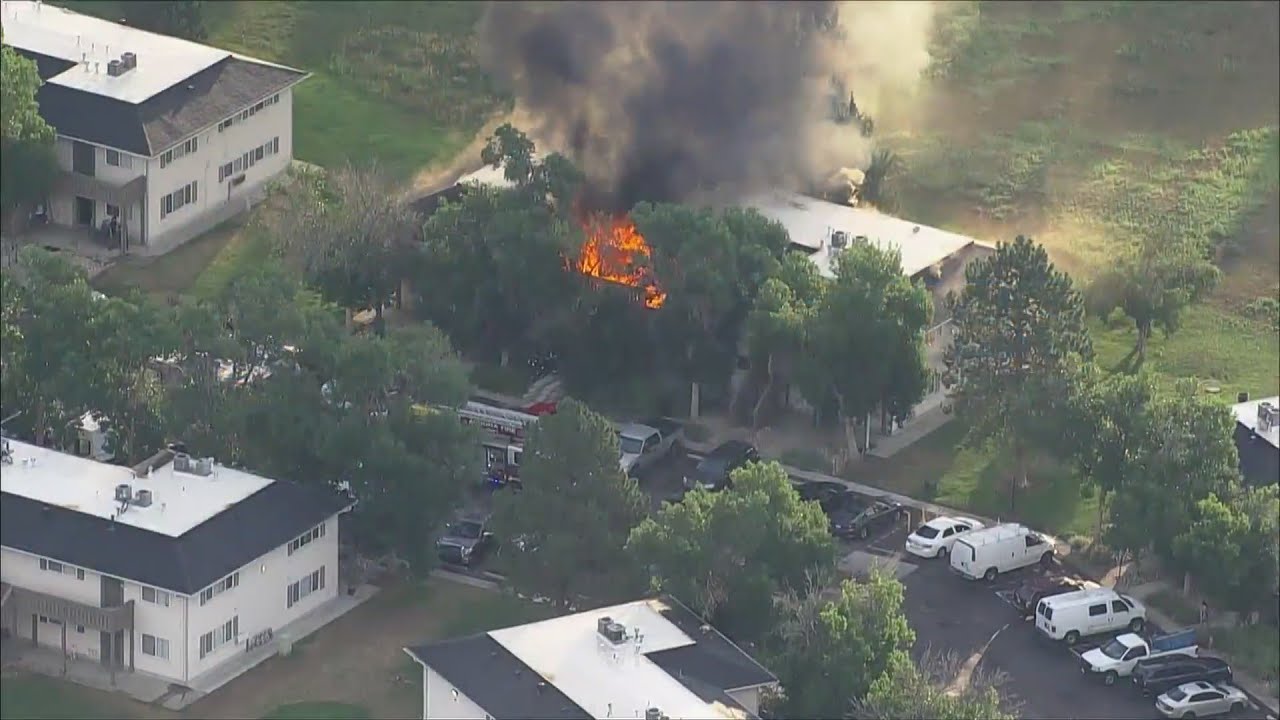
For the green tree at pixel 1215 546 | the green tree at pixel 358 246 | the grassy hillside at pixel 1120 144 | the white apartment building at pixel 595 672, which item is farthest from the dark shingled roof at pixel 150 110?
the green tree at pixel 1215 546

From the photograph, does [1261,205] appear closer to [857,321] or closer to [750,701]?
[857,321]

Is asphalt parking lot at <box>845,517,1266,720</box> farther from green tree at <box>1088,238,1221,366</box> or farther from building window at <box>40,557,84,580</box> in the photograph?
building window at <box>40,557,84,580</box>

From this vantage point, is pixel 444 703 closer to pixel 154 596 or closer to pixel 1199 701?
pixel 154 596

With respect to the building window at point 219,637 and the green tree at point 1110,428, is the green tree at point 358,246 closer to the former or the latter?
the building window at point 219,637

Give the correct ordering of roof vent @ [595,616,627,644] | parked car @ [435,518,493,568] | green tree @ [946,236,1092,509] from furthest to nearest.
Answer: green tree @ [946,236,1092,509], parked car @ [435,518,493,568], roof vent @ [595,616,627,644]

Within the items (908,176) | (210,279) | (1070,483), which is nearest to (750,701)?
(1070,483)

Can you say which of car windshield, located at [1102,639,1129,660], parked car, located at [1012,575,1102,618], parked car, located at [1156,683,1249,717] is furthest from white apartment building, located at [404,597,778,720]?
parked car, located at [1012,575,1102,618]

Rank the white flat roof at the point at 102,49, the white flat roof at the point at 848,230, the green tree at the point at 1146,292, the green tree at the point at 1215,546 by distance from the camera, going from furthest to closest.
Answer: the white flat roof at the point at 102,49
the green tree at the point at 1146,292
the white flat roof at the point at 848,230
the green tree at the point at 1215,546
